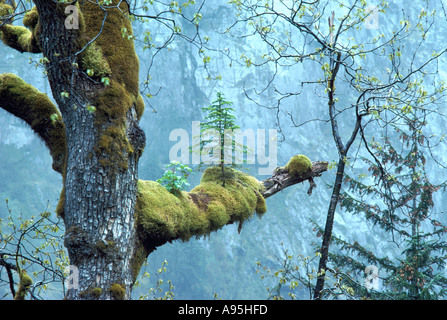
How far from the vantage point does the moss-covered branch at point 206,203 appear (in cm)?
344

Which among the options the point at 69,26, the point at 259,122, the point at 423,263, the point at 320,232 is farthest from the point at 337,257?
the point at 259,122

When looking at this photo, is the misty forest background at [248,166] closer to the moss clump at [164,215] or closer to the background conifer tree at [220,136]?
the background conifer tree at [220,136]

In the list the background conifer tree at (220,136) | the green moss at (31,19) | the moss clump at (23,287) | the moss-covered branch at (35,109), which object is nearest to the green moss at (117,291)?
A: the moss clump at (23,287)

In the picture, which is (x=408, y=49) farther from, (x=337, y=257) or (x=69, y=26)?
(x=69, y=26)

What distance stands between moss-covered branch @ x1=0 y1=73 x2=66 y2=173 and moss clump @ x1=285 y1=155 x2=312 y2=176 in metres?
2.87

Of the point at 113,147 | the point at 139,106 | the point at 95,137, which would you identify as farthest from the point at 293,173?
the point at 95,137

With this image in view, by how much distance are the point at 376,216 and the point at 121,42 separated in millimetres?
9744

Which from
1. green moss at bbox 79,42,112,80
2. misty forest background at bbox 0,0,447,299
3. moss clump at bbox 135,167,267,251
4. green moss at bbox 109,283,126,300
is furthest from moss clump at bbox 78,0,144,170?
misty forest background at bbox 0,0,447,299

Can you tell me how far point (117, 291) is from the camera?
9.51 feet

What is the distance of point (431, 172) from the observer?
48.5 metres

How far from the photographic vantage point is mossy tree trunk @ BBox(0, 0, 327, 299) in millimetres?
2895

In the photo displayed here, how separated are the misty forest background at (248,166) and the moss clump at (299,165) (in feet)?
125

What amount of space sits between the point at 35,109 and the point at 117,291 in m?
1.87

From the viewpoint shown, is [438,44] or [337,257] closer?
[337,257]
